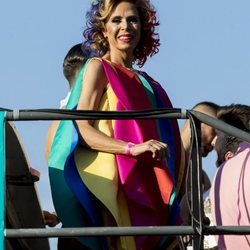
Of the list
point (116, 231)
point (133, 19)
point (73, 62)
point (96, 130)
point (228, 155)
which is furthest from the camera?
point (73, 62)

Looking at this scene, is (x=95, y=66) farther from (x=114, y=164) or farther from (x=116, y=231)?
(x=116, y=231)

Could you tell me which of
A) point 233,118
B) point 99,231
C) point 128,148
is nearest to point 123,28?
point 128,148

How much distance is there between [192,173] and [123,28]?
4.48 feet

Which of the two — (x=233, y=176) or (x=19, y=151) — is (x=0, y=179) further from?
(x=233, y=176)

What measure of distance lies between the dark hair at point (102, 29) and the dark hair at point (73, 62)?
72 centimetres

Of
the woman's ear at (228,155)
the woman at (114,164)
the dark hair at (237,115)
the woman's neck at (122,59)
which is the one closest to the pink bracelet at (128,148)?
the woman at (114,164)

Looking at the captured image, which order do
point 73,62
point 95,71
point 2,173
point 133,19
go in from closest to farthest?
point 2,173, point 95,71, point 133,19, point 73,62

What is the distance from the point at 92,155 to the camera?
735 centimetres

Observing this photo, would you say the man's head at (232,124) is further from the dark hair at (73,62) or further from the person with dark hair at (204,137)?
the dark hair at (73,62)

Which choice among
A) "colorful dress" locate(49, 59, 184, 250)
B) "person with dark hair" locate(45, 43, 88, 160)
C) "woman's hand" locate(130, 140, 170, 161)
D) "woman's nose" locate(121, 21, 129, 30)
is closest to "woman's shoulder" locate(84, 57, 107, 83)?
"colorful dress" locate(49, 59, 184, 250)

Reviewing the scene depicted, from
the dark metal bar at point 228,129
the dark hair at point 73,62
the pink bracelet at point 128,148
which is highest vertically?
the dark hair at point 73,62

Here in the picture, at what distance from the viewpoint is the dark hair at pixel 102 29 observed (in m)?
7.92

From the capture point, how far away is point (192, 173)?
6.73 meters

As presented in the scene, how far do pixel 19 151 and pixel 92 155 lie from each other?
0.42 m
